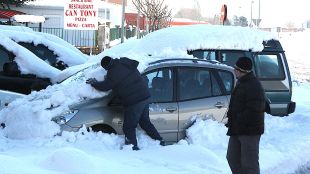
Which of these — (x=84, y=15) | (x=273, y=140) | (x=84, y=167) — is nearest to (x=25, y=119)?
(x=84, y=167)

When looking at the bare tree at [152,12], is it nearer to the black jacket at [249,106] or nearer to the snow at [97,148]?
the snow at [97,148]

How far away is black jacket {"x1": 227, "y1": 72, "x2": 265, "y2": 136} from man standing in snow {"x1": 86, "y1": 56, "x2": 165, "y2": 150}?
1.90 meters

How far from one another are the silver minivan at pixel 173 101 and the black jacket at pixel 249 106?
215cm

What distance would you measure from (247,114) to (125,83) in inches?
84.2

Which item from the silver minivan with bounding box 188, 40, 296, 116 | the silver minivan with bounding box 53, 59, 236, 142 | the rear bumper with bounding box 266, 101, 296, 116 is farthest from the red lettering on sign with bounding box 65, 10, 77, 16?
the rear bumper with bounding box 266, 101, 296, 116

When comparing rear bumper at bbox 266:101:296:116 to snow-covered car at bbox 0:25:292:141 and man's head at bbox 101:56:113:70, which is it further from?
man's head at bbox 101:56:113:70

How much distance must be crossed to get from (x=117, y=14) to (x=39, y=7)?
1635 cm

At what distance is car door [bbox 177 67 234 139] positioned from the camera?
8.34 metres

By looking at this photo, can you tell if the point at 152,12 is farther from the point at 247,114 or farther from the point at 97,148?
the point at 247,114

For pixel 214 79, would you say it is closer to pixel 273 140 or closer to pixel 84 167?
pixel 273 140

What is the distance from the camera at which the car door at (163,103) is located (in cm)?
814

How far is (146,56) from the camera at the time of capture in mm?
9070

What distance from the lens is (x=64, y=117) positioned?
300 inches

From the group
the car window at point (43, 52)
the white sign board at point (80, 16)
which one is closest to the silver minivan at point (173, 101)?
the car window at point (43, 52)
